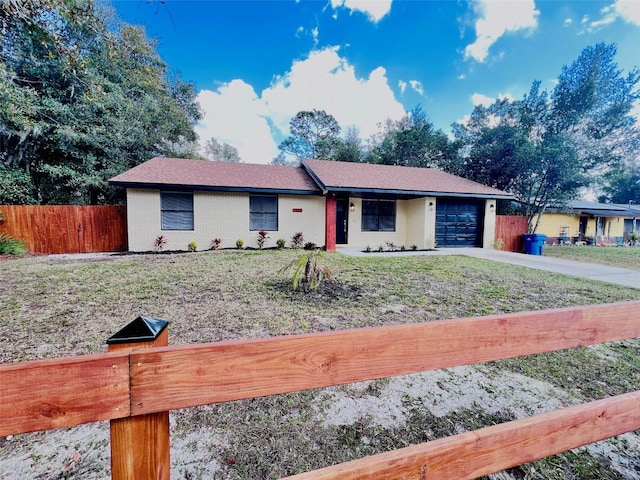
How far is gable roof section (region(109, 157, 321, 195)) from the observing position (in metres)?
9.95

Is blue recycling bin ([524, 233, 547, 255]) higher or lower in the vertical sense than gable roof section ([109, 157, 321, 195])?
lower

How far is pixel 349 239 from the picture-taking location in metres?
12.6

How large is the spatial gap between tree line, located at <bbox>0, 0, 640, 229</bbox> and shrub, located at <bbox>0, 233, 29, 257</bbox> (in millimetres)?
3092

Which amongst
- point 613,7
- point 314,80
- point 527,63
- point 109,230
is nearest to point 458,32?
point 527,63

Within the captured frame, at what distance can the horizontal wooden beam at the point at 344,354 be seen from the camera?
32.3 inches

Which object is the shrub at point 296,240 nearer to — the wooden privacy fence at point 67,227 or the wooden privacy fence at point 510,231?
the wooden privacy fence at point 67,227

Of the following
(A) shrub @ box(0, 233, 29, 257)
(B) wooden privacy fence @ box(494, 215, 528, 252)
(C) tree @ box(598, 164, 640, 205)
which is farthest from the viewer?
(C) tree @ box(598, 164, 640, 205)

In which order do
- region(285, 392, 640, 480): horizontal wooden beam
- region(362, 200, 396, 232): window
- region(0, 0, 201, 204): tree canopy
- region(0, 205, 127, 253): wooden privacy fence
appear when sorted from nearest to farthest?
region(285, 392, 640, 480): horizontal wooden beam → region(0, 205, 127, 253): wooden privacy fence → region(0, 0, 201, 204): tree canopy → region(362, 200, 396, 232): window

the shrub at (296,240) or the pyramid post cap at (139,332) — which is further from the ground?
the pyramid post cap at (139,332)

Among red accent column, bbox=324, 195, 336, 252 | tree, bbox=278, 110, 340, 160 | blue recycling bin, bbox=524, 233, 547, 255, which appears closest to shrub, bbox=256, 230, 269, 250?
red accent column, bbox=324, 195, 336, 252

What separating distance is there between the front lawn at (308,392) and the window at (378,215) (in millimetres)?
6580

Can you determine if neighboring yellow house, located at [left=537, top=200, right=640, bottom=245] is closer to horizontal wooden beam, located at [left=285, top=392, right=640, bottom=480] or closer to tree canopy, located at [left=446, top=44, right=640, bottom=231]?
tree canopy, located at [left=446, top=44, right=640, bottom=231]

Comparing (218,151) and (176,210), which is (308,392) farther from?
(218,151)

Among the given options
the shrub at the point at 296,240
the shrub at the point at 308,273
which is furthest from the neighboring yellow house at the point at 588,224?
the shrub at the point at 308,273
